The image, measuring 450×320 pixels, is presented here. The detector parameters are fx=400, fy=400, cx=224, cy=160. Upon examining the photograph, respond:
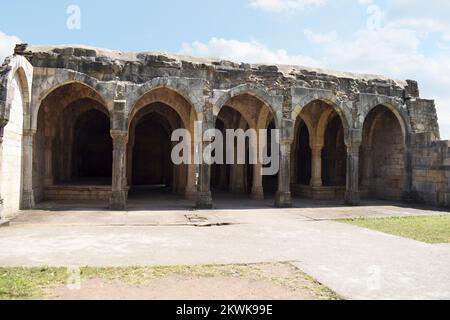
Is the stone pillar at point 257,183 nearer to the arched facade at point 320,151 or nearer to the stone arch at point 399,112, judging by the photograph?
the arched facade at point 320,151

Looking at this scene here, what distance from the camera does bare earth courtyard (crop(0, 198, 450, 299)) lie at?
443cm

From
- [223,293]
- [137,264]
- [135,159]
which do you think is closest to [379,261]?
[223,293]

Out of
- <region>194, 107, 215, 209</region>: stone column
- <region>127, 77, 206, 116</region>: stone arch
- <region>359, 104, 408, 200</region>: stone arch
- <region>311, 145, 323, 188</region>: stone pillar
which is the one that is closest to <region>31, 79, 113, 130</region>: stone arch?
<region>127, 77, 206, 116</region>: stone arch

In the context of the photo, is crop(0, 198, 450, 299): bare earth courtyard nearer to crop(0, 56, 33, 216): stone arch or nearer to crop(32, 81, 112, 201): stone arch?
crop(0, 56, 33, 216): stone arch

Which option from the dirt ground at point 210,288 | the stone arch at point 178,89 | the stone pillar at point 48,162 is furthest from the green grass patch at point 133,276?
the stone pillar at point 48,162

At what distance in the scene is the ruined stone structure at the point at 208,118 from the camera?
1100 cm

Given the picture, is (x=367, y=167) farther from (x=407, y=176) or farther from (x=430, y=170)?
(x=430, y=170)

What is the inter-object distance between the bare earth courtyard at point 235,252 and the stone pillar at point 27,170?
0.50 metres

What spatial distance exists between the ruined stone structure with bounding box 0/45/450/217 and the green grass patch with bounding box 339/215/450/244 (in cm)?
315

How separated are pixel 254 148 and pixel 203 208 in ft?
14.4

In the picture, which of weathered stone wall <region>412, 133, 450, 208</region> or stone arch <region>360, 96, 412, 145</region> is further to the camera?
stone arch <region>360, 96, 412, 145</region>

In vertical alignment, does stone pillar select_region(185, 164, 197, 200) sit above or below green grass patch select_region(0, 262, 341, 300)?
above

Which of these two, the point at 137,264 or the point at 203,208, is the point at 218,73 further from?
the point at 137,264

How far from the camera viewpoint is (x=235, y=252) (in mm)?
6336
